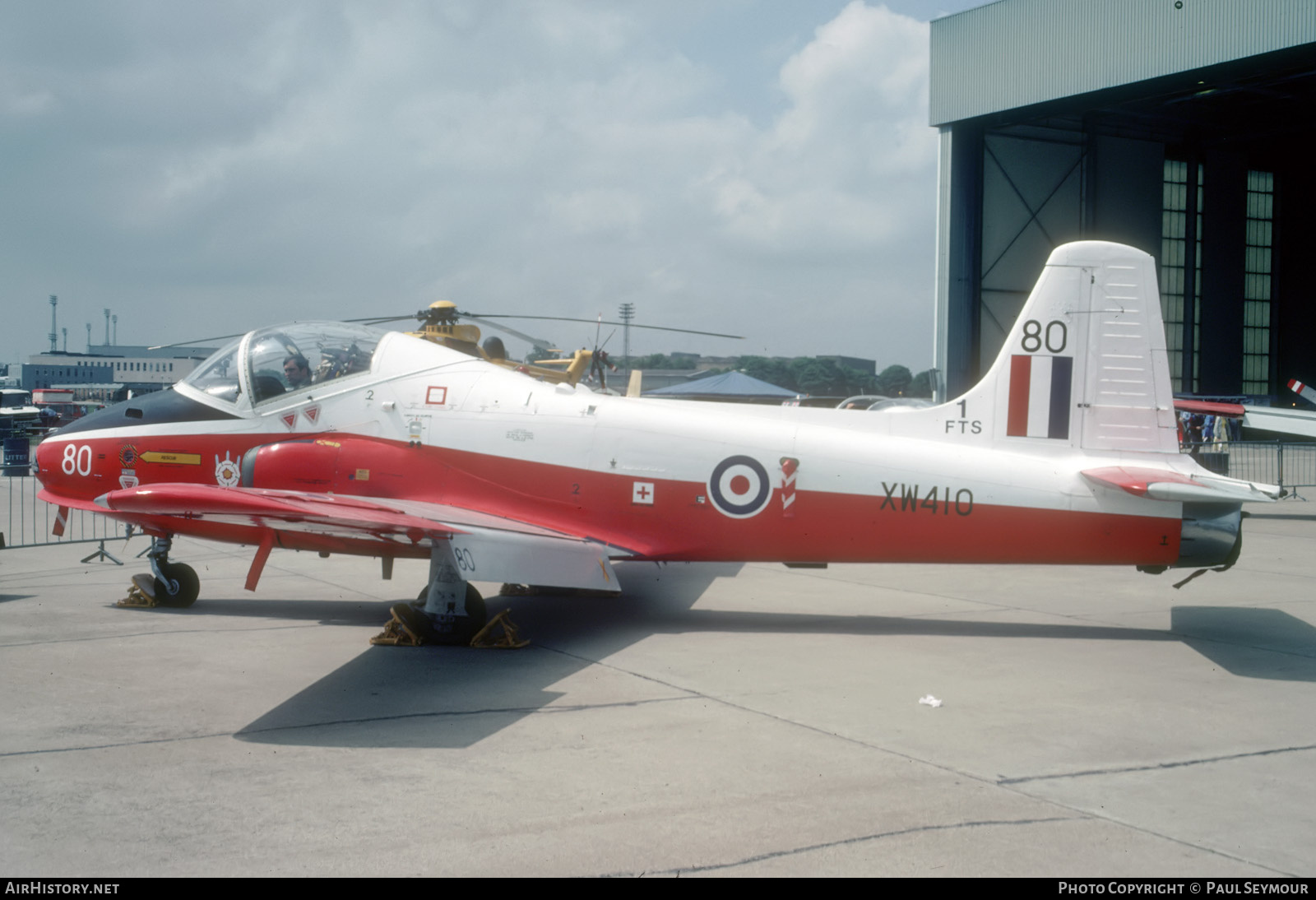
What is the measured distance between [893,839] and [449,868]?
75.6 inches

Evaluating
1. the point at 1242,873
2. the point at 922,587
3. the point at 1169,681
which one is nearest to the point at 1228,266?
the point at 922,587

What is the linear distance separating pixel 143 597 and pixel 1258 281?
58845mm

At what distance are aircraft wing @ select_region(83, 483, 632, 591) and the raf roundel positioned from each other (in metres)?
1.12

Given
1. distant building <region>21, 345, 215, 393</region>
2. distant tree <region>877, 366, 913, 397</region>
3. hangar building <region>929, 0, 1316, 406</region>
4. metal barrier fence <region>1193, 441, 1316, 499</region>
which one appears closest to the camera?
metal barrier fence <region>1193, 441, 1316, 499</region>

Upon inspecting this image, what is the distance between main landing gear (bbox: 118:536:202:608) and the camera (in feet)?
32.2

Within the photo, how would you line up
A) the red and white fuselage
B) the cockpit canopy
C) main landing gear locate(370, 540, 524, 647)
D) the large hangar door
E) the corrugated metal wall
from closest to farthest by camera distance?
1. main landing gear locate(370, 540, 524, 647)
2. the red and white fuselage
3. the cockpit canopy
4. the corrugated metal wall
5. the large hangar door

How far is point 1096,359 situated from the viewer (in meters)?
8.74

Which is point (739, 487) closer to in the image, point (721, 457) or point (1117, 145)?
point (721, 457)

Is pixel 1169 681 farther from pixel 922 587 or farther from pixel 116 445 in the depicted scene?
pixel 116 445

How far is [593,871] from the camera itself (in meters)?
4.12

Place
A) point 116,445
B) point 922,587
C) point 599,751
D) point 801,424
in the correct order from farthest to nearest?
point 922,587
point 116,445
point 801,424
point 599,751

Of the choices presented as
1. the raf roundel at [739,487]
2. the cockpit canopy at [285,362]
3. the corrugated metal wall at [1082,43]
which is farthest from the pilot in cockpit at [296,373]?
the corrugated metal wall at [1082,43]

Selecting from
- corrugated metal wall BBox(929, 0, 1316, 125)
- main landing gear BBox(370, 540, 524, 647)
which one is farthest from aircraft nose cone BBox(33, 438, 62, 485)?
corrugated metal wall BBox(929, 0, 1316, 125)

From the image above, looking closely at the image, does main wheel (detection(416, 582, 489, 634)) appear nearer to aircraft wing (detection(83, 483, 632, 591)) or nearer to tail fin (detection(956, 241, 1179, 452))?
aircraft wing (detection(83, 483, 632, 591))
